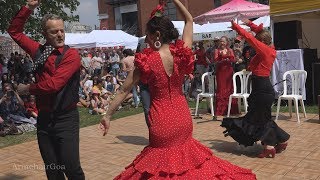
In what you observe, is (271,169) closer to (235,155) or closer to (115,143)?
(235,155)

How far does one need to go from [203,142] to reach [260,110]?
4.67 feet

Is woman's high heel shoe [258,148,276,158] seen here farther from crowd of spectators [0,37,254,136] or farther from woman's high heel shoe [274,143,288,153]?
crowd of spectators [0,37,254,136]

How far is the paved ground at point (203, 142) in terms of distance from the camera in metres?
5.32

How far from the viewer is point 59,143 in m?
3.51

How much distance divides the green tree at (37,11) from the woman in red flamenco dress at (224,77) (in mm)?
9750

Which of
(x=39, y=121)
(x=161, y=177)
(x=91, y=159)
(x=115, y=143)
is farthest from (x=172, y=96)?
(x=115, y=143)

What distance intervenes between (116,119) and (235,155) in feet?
15.7

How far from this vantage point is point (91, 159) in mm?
6316

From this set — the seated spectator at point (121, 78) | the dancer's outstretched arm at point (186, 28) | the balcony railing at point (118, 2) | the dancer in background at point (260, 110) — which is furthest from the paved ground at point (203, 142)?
the balcony railing at point (118, 2)

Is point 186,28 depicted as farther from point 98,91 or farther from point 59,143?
point 98,91

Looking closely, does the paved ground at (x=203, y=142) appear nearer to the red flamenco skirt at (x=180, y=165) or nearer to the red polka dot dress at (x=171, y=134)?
the red flamenco skirt at (x=180, y=165)

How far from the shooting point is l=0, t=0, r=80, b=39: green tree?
1731 cm

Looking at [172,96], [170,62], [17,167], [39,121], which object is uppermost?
[170,62]

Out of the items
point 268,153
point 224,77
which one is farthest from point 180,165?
point 224,77
